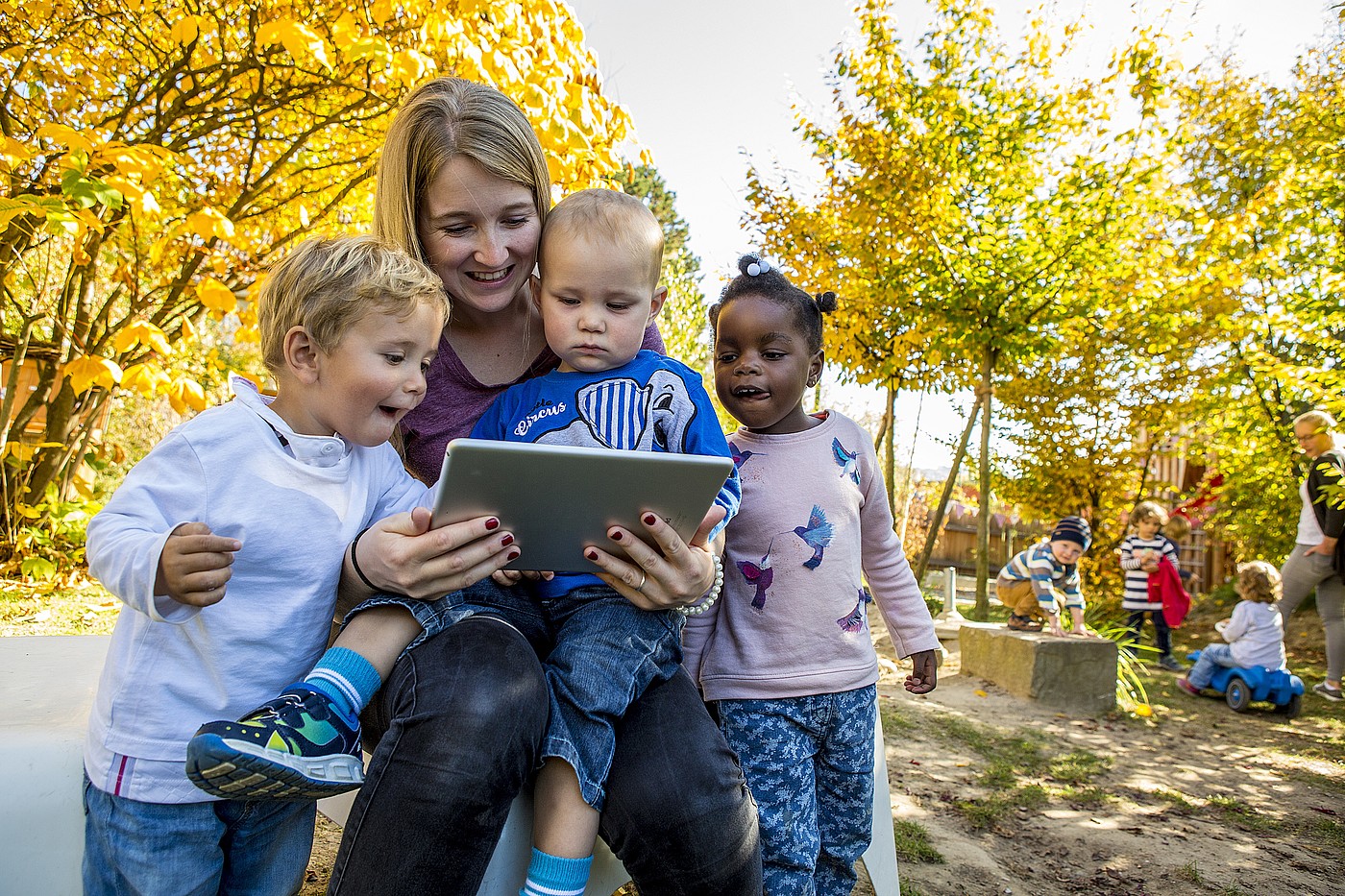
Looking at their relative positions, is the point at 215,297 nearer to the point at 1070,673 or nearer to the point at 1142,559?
the point at 1070,673

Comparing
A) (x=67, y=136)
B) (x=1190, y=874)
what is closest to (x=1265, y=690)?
(x=1190, y=874)

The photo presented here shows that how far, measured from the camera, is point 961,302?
266 inches

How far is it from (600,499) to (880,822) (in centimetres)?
130

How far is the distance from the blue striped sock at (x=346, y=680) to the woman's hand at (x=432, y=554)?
0.12m

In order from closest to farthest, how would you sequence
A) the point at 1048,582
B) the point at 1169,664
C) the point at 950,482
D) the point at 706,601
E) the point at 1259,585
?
1. the point at 706,601
2. the point at 1259,585
3. the point at 1048,582
4. the point at 1169,664
5. the point at 950,482

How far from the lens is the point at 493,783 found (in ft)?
3.91

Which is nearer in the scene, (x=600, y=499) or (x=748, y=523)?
(x=600, y=499)

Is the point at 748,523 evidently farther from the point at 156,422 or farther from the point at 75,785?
the point at 156,422

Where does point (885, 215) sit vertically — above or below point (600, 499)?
above

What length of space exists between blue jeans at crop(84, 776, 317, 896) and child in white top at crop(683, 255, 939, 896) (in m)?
0.89

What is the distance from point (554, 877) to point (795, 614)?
0.82m

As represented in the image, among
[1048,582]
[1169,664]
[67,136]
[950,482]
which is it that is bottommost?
[1169,664]

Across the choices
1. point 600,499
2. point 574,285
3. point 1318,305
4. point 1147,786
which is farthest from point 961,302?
point 600,499

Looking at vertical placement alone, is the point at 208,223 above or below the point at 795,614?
above
